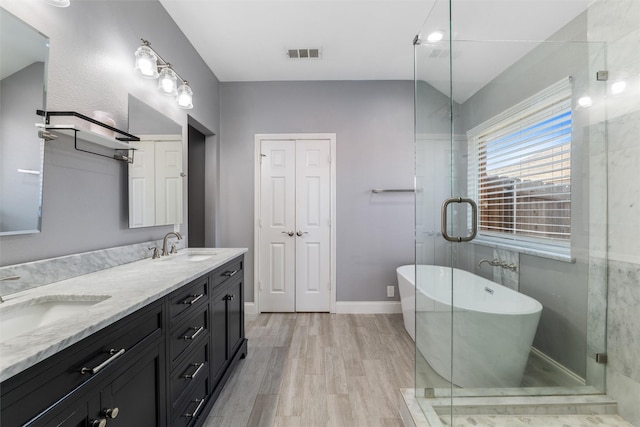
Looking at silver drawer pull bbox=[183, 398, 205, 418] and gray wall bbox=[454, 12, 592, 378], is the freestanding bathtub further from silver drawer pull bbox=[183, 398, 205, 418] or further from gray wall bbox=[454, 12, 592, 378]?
silver drawer pull bbox=[183, 398, 205, 418]

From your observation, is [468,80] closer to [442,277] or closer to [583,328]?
[442,277]

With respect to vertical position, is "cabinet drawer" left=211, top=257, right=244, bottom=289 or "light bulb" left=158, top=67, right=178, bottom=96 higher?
"light bulb" left=158, top=67, right=178, bottom=96

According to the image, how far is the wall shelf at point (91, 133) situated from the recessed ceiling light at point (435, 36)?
5.83 ft

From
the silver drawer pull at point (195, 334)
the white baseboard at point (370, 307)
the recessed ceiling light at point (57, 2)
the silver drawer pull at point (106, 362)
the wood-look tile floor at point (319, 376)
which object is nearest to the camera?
the silver drawer pull at point (106, 362)

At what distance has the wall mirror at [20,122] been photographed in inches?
38.3

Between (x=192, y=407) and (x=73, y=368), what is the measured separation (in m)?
0.86

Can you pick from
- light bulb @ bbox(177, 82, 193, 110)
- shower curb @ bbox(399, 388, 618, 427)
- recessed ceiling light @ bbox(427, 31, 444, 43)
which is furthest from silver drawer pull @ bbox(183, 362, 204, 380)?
recessed ceiling light @ bbox(427, 31, 444, 43)

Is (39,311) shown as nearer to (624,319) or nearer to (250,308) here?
(250,308)

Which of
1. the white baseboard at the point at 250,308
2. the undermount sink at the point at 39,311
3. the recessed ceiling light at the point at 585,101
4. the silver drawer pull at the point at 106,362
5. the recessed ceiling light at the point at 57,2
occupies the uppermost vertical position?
the recessed ceiling light at the point at 57,2

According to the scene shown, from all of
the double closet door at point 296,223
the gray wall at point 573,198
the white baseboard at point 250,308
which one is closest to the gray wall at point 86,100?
the double closet door at point 296,223

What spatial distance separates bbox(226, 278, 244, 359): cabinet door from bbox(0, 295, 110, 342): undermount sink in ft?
3.06

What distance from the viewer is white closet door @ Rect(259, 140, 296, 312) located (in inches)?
126

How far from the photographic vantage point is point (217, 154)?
3.12 meters

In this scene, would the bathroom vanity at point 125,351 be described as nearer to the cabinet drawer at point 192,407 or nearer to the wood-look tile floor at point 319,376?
the cabinet drawer at point 192,407
